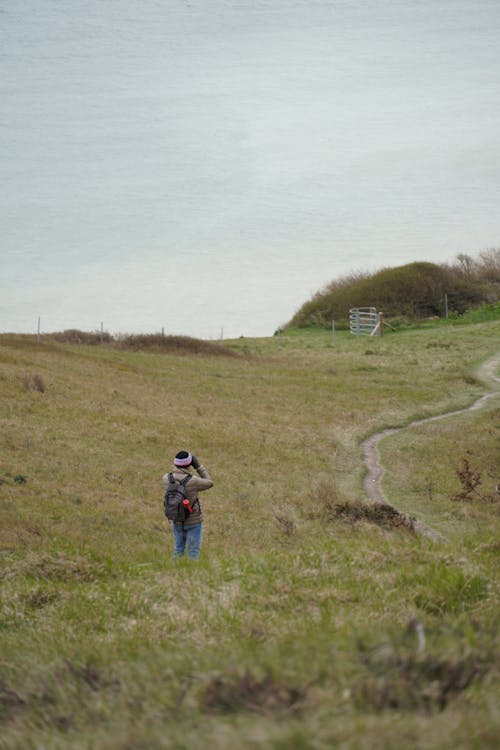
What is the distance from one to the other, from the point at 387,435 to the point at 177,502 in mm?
22776

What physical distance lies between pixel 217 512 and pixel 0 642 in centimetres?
1315

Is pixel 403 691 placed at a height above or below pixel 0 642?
above

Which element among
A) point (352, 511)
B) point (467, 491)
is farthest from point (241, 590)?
point (467, 491)

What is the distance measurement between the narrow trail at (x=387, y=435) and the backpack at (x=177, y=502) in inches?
193

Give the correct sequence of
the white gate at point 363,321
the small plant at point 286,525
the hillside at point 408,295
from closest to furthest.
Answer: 1. the small plant at point 286,525
2. the white gate at point 363,321
3. the hillside at point 408,295

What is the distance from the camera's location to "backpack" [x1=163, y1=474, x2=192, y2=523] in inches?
537

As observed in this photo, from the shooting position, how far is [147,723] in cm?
430

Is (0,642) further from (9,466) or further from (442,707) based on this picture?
(9,466)

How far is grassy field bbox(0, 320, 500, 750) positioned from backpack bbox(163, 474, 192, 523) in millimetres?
1005

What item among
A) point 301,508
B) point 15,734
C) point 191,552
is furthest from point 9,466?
point 15,734

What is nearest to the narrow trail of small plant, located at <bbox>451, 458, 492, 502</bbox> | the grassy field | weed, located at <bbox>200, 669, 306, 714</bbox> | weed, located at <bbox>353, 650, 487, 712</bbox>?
the grassy field

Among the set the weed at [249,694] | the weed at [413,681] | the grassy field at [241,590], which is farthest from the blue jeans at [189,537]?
the weed at [413,681]

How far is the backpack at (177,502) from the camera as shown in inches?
537

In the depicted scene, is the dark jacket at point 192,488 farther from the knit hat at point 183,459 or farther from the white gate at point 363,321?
the white gate at point 363,321
